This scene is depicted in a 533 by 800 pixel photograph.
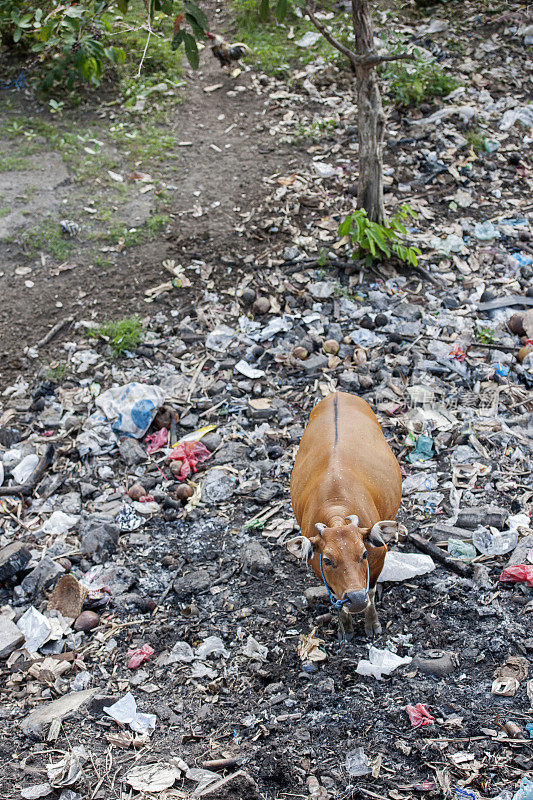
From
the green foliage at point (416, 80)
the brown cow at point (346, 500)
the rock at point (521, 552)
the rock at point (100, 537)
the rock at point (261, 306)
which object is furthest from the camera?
the green foliage at point (416, 80)

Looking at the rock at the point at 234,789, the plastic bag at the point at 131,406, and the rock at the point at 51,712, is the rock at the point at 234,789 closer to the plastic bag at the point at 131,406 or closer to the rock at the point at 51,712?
the rock at the point at 51,712

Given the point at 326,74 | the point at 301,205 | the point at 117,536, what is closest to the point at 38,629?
the point at 117,536

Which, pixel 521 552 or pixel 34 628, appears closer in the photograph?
pixel 521 552

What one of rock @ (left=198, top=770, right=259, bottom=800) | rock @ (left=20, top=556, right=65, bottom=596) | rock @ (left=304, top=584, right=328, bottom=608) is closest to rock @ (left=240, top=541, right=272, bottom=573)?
rock @ (left=304, top=584, right=328, bottom=608)

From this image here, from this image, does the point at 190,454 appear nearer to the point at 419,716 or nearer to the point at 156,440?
the point at 156,440

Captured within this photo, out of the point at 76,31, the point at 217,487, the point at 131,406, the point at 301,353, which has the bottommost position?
the point at 217,487

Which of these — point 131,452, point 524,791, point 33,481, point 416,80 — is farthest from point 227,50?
point 524,791

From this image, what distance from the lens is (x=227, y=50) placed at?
13055 millimetres

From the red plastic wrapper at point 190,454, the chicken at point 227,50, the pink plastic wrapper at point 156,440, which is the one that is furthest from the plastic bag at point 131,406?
the chicken at point 227,50

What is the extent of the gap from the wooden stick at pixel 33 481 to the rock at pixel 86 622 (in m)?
1.92

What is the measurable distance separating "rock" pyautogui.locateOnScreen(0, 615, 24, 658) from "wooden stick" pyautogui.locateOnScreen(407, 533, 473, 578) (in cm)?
348

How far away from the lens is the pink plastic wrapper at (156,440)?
763 cm

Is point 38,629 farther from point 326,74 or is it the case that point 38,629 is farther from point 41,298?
point 326,74

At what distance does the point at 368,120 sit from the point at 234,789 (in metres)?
7.52
